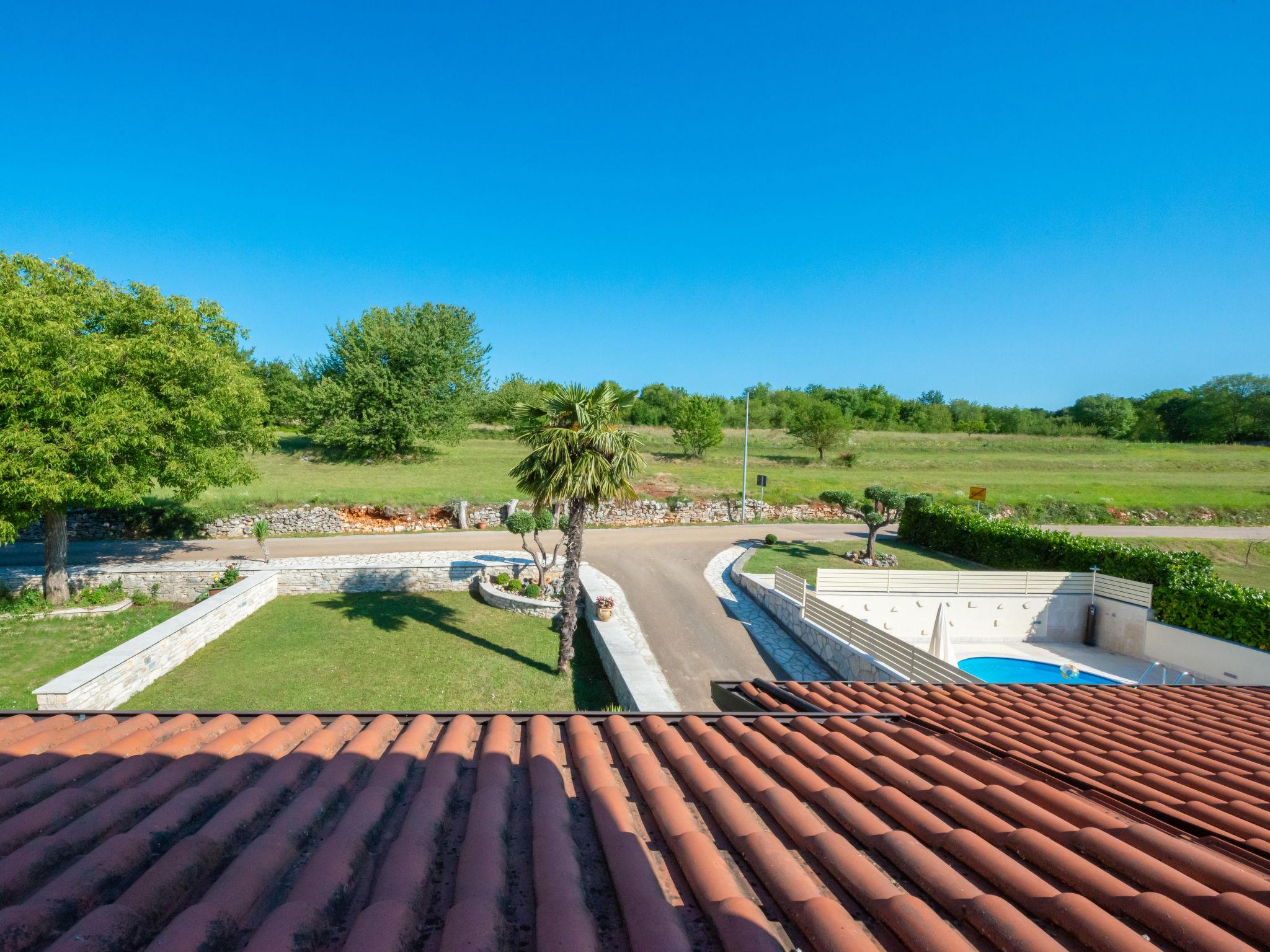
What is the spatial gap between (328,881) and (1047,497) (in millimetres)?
38722

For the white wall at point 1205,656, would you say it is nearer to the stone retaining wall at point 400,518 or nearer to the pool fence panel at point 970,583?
the pool fence panel at point 970,583

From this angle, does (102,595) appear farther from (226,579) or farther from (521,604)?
(521,604)

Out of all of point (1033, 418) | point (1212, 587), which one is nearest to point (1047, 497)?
point (1212, 587)

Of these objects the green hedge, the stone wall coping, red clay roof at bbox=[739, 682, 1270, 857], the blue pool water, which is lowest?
the blue pool water

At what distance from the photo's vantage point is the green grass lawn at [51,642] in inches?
408

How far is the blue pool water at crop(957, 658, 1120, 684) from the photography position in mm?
14867

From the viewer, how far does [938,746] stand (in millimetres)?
3652

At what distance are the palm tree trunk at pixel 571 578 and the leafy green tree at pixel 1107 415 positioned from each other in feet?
334

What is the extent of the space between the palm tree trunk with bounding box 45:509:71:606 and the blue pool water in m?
23.4

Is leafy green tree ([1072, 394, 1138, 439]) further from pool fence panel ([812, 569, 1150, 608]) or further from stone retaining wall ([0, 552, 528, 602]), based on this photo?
stone retaining wall ([0, 552, 528, 602])

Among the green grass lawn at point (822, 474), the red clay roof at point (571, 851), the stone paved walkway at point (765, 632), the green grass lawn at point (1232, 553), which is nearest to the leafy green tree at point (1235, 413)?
the green grass lawn at point (822, 474)

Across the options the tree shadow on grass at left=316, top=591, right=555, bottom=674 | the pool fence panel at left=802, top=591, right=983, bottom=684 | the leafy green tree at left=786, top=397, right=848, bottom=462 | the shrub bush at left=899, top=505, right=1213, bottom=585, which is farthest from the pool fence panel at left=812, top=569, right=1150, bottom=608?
the leafy green tree at left=786, top=397, right=848, bottom=462

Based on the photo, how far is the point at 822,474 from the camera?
39.8 metres

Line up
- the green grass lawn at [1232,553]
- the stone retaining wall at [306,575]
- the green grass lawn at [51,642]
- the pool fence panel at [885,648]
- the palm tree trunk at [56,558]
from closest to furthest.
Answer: the pool fence panel at [885,648]
the green grass lawn at [51,642]
the palm tree trunk at [56,558]
the stone retaining wall at [306,575]
the green grass lawn at [1232,553]
